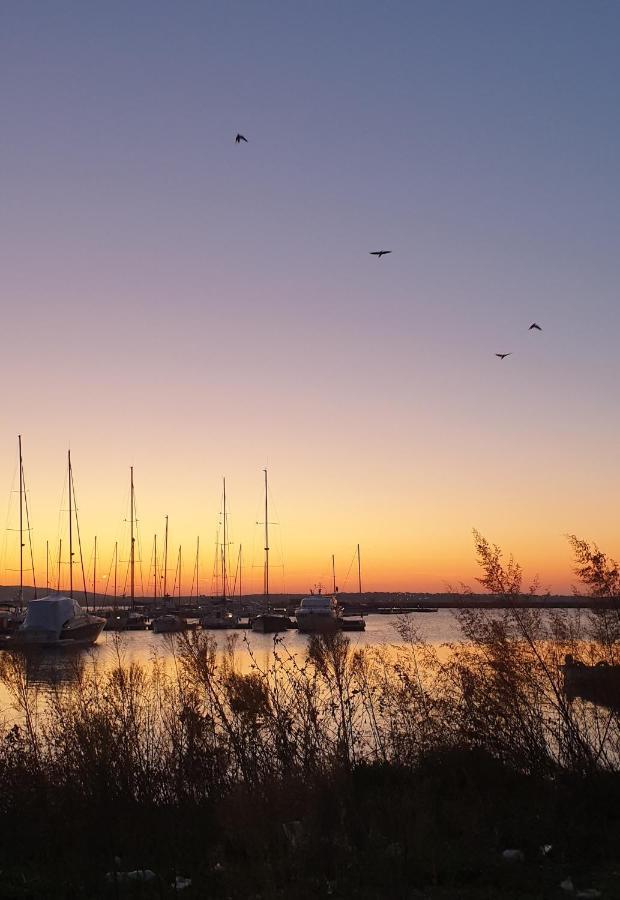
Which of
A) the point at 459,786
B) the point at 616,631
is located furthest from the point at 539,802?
the point at 616,631

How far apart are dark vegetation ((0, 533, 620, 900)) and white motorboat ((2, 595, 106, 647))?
5841cm

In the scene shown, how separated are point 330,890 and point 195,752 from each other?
5170 millimetres

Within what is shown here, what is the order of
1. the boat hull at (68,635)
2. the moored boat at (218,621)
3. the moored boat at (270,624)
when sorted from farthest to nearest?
1. the moored boat at (218,621)
2. the moored boat at (270,624)
3. the boat hull at (68,635)

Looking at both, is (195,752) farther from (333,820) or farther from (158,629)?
(158,629)

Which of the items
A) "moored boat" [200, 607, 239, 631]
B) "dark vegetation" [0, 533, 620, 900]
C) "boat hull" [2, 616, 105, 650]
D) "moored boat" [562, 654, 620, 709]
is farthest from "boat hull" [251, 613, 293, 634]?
"moored boat" [562, 654, 620, 709]

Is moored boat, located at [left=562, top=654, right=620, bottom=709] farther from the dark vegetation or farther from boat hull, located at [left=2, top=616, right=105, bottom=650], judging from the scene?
boat hull, located at [left=2, top=616, right=105, bottom=650]

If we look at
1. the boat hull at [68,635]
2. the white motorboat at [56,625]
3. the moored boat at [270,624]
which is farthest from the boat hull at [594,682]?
the moored boat at [270,624]

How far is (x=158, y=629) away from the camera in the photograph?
116625 millimetres

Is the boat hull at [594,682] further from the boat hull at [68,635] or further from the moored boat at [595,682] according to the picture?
the boat hull at [68,635]

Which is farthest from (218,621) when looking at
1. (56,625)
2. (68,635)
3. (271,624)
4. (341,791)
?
(341,791)

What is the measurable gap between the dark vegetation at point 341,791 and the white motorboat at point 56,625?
58414 mm

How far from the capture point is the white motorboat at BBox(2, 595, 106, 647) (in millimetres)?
75312

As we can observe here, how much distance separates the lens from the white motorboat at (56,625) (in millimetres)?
75312

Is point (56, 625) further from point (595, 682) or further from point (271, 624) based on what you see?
point (595, 682)
